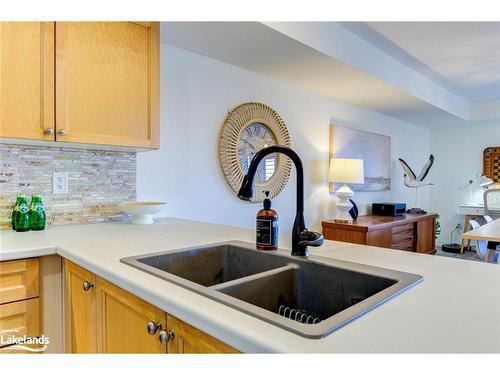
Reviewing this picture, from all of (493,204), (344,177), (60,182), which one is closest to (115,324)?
(60,182)

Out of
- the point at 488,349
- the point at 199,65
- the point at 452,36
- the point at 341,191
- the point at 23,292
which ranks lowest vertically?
the point at 23,292

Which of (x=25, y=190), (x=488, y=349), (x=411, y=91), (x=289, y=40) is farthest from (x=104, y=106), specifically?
(x=411, y=91)

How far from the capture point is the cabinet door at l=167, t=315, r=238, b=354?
640mm

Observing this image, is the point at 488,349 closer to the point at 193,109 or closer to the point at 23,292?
the point at 23,292

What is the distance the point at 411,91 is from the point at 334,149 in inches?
36.1

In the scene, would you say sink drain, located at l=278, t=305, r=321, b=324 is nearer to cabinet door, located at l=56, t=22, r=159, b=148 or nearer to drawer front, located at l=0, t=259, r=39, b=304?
drawer front, located at l=0, t=259, r=39, b=304

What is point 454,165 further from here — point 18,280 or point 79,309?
point 18,280

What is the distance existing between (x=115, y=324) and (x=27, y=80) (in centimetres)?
111

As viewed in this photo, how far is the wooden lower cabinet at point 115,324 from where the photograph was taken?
28.3 inches

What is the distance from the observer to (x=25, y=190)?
1667mm

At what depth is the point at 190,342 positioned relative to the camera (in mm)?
703

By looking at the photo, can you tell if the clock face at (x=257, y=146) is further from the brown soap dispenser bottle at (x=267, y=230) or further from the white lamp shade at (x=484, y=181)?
the white lamp shade at (x=484, y=181)

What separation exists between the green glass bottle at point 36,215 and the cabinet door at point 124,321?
2.53 ft
